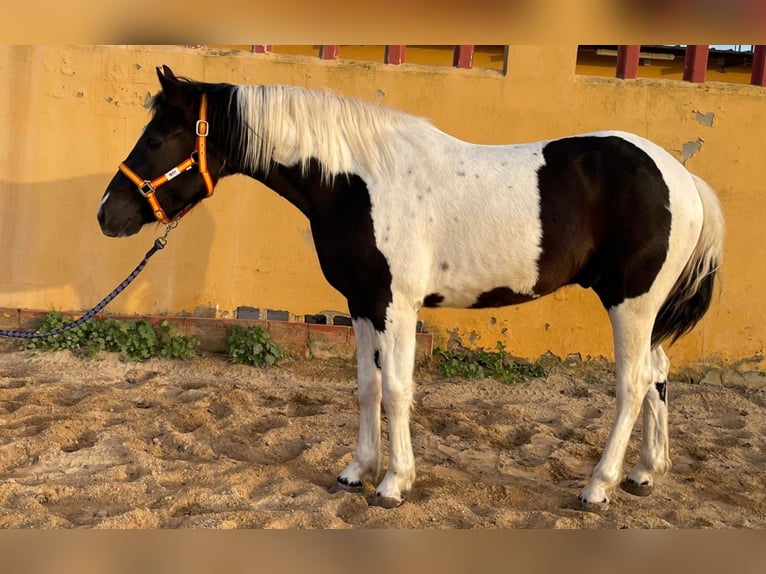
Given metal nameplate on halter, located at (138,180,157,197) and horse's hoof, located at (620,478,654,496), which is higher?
metal nameplate on halter, located at (138,180,157,197)

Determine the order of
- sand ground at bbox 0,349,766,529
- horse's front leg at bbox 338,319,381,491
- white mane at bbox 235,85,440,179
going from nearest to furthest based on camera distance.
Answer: sand ground at bbox 0,349,766,529 → white mane at bbox 235,85,440,179 → horse's front leg at bbox 338,319,381,491

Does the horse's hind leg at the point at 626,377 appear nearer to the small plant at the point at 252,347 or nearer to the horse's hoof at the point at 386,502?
the horse's hoof at the point at 386,502

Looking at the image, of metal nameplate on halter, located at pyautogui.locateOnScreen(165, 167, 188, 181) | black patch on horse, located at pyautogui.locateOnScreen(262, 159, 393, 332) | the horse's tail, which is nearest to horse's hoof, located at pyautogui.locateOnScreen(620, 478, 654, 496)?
the horse's tail

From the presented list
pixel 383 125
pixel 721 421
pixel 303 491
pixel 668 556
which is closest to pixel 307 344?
pixel 303 491

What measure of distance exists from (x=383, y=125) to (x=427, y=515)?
1840 mm

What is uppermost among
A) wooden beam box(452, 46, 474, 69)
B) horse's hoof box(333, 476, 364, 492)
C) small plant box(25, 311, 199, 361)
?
wooden beam box(452, 46, 474, 69)

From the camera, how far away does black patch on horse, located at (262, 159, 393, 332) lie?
3.12 meters

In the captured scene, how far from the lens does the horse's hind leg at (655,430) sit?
140 inches

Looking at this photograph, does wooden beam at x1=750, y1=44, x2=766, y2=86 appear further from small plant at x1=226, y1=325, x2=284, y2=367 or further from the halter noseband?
the halter noseband

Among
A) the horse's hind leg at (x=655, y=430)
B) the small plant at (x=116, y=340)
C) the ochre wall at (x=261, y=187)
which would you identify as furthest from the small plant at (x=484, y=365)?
the small plant at (x=116, y=340)

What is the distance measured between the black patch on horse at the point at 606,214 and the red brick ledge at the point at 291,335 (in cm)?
238

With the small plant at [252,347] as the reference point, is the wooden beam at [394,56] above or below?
above

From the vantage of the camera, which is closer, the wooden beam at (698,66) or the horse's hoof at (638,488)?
the horse's hoof at (638,488)

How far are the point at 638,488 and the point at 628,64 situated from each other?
349 cm
